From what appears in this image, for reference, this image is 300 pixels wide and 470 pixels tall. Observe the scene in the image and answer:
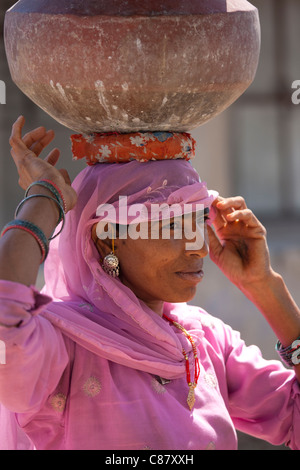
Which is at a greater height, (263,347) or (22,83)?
(22,83)

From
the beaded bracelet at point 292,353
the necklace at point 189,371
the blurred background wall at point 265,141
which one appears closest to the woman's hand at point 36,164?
the necklace at point 189,371

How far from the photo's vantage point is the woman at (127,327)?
220 centimetres

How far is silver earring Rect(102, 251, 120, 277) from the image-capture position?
2561 millimetres

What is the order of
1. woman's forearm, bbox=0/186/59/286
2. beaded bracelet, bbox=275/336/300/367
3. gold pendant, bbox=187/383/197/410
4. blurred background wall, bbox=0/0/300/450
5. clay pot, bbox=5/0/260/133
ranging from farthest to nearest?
blurred background wall, bbox=0/0/300/450
beaded bracelet, bbox=275/336/300/367
gold pendant, bbox=187/383/197/410
clay pot, bbox=5/0/260/133
woman's forearm, bbox=0/186/59/286

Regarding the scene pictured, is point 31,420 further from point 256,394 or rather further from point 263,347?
point 263,347

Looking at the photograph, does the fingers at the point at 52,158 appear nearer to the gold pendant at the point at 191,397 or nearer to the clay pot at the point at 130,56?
the clay pot at the point at 130,56

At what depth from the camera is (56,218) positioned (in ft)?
7.51

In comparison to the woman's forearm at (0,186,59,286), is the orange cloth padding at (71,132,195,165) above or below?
above

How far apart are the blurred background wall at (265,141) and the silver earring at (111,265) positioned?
438 centimetres

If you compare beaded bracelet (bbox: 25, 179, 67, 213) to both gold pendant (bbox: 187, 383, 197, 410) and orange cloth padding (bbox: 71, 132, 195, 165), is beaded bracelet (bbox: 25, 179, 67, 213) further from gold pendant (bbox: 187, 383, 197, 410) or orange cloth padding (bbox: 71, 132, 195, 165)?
gold pendant (bbox: 187, 383, 197, 410)

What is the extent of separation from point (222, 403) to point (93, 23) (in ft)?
4.09

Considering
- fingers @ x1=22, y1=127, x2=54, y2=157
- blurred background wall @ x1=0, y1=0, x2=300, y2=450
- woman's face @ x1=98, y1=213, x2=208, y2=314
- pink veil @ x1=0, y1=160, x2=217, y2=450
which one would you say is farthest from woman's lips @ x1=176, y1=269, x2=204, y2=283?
blurred background wall @ x1=0, y1=0, x2=300, y2=450

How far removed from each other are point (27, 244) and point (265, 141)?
5.87m
